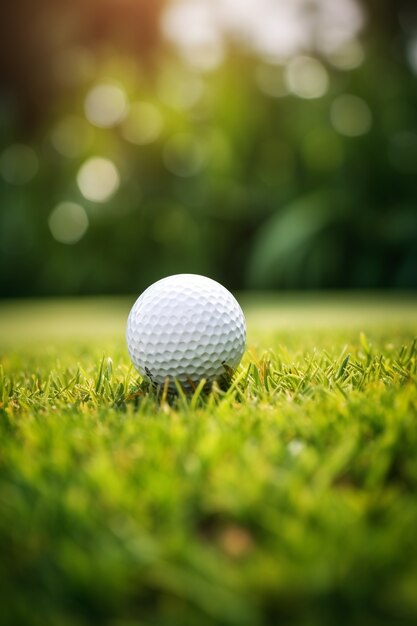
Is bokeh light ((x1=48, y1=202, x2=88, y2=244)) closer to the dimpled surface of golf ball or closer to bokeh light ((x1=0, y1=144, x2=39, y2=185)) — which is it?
bokeh light ((x1=0, y1=144, x2=39, y2=185))

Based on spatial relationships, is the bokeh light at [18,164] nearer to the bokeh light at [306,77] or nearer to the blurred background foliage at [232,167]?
the blurred background foliage at [232,167]

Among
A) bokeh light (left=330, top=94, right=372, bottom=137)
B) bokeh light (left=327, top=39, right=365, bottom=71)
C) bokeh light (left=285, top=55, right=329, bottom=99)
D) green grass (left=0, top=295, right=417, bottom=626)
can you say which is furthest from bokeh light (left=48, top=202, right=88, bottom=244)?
green grass (left=0, top=295, right=417, bottom=626)

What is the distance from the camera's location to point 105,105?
42.8ft

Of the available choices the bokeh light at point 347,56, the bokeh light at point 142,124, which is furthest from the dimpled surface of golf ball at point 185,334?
the bokeh light at point 142,124

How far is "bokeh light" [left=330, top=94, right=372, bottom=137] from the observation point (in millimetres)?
10992

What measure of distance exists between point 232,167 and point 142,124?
105 inches

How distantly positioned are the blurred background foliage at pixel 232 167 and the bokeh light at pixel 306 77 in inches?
1.5

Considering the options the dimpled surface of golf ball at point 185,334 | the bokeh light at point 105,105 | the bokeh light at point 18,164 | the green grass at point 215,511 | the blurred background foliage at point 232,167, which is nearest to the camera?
the green grass at point 215,511

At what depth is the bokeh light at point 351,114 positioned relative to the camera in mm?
10992

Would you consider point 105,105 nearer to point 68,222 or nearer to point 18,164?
point 18,164

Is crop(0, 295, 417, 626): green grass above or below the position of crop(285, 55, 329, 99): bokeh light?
below

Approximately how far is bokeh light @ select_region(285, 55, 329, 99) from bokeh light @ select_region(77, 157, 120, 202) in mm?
4064

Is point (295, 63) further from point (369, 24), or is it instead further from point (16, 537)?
point (16, 537)

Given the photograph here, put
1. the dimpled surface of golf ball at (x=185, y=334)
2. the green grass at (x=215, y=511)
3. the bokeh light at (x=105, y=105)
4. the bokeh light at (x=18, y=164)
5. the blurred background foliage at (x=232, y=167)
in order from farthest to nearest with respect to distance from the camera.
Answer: the bokeh light at (x=105, y=105) < the bokeh light at (x=18, y=164) < the blurred background foliage at (x=232, y=167) < the dimpled surface of golf ball at (x=185, y=334) < the green grass at (x=215, y=511)
